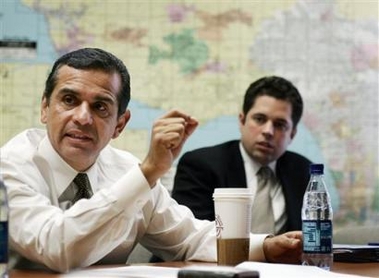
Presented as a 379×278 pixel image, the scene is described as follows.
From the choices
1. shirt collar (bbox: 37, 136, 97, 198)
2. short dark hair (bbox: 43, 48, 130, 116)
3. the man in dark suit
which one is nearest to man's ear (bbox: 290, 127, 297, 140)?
the man in dark suit

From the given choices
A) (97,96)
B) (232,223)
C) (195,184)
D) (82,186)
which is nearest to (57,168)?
(82,186)

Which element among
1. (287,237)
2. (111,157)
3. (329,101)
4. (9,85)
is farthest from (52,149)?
(329,101)

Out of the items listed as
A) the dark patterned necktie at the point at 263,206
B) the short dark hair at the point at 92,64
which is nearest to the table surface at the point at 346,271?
the short dark hair at the point at 92,64

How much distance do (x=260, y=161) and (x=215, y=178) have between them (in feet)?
0.90

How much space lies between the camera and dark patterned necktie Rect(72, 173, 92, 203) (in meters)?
1.96

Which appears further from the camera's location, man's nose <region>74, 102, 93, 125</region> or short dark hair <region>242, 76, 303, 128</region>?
short dark hair <region>242, 76, 303, 128</region>

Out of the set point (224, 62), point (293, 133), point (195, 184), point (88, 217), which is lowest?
point (195, 184)

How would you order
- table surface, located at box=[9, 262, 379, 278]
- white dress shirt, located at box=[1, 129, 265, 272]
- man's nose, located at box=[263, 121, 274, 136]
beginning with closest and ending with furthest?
table surface, located at box=[9, 262, 379, 278] < white dress shirt, located at box=[1, 129, 265, 272] < man's nose, located at box=[263, 121, 274, 136]

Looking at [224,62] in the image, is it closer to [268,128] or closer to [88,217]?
[268,128]

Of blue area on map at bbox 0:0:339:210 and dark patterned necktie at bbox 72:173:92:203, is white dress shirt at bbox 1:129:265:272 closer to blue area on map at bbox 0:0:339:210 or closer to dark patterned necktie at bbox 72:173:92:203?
dark patterned necktie at bbox 72:173:92:203

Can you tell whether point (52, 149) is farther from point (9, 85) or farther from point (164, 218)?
point (9, 85)

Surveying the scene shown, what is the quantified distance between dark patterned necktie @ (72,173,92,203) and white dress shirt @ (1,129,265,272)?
0.03m

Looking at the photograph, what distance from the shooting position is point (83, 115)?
191 centimetres

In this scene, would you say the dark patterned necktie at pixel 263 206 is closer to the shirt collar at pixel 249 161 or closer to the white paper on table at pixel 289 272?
the shirt collar at pixel 249 161
